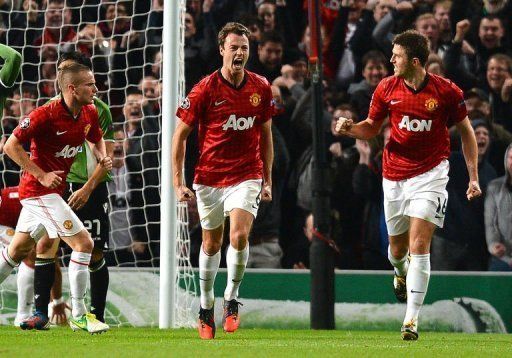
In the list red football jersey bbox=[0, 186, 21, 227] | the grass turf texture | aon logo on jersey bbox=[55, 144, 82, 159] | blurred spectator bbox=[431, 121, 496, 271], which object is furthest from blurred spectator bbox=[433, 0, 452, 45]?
red football jersey bbox=[0, 186, 21, 227]

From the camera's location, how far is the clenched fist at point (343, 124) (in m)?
6.61

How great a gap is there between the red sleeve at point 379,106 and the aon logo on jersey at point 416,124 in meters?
0.20

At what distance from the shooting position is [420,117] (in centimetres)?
691

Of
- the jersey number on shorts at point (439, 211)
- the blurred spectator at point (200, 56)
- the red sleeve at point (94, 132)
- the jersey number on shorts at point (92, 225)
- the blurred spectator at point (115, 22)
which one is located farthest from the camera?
the blurred spectator at point (115, 22)

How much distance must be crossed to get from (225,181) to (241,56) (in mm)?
837

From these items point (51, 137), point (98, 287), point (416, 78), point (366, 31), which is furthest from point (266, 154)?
point (366, 31)

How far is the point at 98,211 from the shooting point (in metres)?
8.23

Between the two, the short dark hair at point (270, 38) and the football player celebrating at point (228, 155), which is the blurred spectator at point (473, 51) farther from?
the football player celebrating at point (228, 155)

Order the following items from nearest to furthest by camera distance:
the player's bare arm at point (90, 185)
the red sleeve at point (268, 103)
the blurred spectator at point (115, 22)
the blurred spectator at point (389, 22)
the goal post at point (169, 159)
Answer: the red sleeve at point (268, 103), the player's bare arm at point (90, 185), the goal post at point (169, 159), the blurred spectator at point (389, 22), the blurred spectator at point (115, 22)

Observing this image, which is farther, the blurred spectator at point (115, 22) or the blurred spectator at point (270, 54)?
the blurred spectator at point (115, 22)

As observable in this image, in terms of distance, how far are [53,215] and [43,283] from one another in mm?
844

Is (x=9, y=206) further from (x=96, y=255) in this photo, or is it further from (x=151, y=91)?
(x=151, y=91)

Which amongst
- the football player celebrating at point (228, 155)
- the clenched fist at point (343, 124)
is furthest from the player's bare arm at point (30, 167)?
the clenched fist at point (343, 124)

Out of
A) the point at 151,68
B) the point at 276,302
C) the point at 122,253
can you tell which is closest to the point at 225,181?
the point at 276,302
